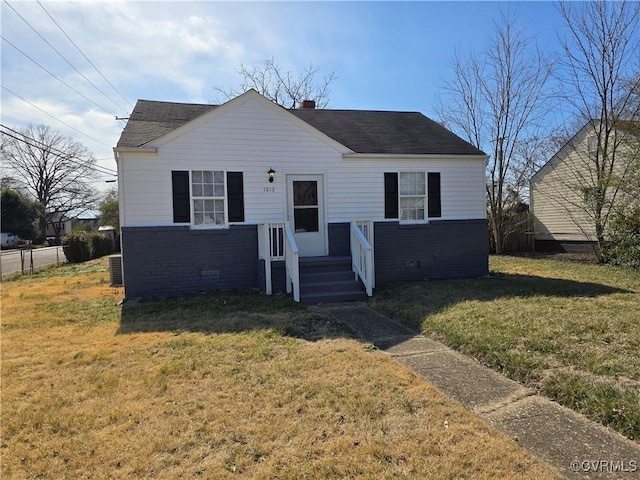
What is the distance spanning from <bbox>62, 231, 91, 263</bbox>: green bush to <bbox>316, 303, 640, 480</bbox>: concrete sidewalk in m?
18.4

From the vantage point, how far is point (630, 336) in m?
4.82

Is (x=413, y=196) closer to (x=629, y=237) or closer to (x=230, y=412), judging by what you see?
(x=629, y=237)

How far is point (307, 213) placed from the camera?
378 inches

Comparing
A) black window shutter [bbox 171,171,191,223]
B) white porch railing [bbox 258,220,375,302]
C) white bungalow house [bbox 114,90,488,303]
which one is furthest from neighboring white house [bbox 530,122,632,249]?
black window shutter [bbox 171,171,191,223]

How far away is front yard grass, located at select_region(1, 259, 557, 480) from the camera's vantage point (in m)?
2.57

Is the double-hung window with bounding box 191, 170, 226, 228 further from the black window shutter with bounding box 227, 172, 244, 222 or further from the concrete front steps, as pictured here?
the concrete front steps

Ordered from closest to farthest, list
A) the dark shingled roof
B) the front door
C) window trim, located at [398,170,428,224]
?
the front door, the dark shingled roof, window trim, located at [398,170,428,224]

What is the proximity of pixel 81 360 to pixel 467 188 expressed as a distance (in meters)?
9.37

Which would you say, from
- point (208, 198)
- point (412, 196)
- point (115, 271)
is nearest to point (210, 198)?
point (208, 198)

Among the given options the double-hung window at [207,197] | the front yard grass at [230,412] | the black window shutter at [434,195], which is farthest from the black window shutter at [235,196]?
the black window shutter at [434,195]

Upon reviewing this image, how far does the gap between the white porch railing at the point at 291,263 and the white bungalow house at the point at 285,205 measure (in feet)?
0.08

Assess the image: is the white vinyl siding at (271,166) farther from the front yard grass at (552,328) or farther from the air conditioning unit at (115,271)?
the air conditioning unit at (115,271)

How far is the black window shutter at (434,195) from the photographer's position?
10.3m

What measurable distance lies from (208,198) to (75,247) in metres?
13.7
